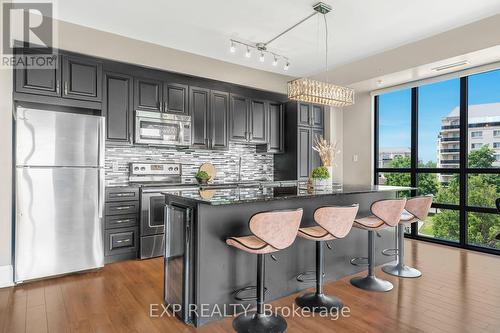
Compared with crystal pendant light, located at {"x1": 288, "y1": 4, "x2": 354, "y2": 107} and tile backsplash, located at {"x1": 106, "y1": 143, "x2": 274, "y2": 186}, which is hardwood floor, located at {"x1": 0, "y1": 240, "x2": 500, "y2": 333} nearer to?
tile backsplash, located at {"x1": 106, "y1": 143, "x2": 274, "y2": 186}

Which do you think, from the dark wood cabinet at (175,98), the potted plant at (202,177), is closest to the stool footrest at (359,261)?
the potted plant at (202,177)

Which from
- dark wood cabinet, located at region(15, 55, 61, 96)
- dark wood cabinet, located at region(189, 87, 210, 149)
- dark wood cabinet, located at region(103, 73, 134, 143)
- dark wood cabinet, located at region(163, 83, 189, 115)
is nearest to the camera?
dark wood cabinet, located at region(15, 55, 61, 96)

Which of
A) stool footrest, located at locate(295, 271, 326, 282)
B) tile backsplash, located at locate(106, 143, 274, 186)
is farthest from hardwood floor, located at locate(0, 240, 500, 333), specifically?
tile backsplash, located at locate(106, 143, 274, 186)

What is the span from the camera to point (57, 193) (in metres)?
3.31

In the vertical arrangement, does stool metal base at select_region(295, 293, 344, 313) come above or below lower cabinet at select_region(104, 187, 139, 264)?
below

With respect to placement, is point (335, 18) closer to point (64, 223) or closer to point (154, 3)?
point (154, 3)

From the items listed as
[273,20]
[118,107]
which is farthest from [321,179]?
[118,107]

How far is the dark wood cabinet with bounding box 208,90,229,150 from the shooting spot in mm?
4926

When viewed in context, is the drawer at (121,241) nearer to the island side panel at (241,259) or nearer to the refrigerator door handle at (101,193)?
the refrigerator door handle at (101,193)

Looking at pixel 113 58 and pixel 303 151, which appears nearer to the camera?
pixel 113 58

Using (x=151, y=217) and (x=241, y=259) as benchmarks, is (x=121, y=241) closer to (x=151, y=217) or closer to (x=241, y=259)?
(x=151, y=217)

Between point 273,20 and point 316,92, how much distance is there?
42.8 inches

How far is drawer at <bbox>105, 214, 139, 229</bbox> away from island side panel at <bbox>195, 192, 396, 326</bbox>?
203cm

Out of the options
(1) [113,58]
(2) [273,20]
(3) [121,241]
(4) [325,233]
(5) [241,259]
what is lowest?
(3) [121,241]
